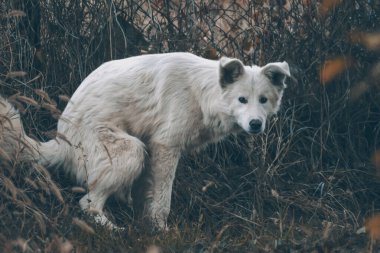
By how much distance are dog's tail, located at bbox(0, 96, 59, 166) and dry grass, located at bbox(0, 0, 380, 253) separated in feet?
0.93

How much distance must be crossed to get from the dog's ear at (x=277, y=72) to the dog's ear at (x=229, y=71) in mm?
195

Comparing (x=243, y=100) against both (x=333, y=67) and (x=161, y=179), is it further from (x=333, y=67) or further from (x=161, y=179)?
(x=333, y=67)

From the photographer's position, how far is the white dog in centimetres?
633

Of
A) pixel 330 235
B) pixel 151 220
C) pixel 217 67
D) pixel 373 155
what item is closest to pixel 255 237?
pixel 330 235

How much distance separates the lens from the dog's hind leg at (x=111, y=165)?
630cm

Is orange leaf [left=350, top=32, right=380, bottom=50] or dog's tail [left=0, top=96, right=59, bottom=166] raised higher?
orange leaf [left=350, top=32, right=380, bottom=50]

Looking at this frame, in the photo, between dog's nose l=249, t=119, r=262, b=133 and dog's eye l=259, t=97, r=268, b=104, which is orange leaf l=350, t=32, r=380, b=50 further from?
dog's nose l=249, t=119, r=262, b=133

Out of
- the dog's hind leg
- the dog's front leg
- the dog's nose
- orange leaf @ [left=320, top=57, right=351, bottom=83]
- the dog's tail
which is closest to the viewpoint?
the dog's tail

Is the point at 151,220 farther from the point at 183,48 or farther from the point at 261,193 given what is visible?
the point at 183,48

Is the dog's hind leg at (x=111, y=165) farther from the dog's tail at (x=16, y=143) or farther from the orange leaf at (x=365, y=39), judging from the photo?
the orange leaf at (x=365, y=39)

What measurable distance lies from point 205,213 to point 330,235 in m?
1.36

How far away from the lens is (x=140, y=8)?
7.84m

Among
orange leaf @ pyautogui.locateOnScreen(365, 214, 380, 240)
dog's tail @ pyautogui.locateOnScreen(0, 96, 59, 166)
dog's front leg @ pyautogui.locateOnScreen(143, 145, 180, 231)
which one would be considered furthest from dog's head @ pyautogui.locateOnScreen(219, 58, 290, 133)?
dog's tail @ pyautogui.locateOnScreen(0, 96, 59, 166)

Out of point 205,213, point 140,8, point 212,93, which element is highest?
point 140,8
